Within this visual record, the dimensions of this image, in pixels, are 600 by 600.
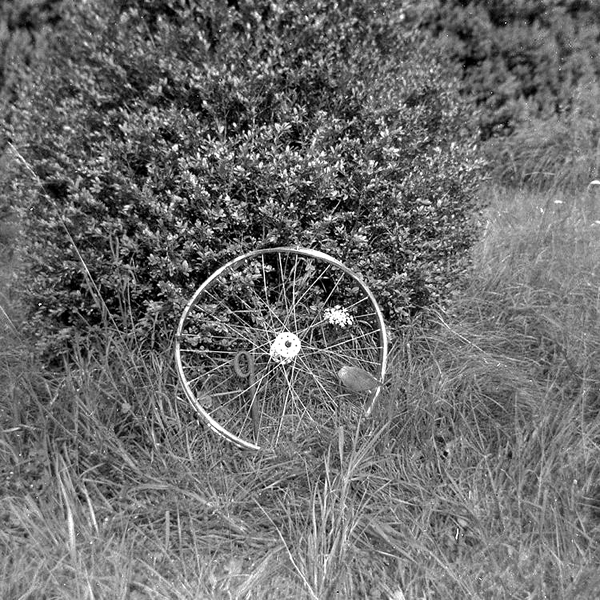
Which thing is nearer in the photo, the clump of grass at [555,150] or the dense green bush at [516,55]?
the clump of grass at [555,150]

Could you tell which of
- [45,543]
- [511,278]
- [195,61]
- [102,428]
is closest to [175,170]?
[195,61]

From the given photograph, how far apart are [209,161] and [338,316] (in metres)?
0.82

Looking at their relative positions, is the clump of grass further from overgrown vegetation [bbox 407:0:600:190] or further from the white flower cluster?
the white flower cluster

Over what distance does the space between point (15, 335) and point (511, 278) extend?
7.84 ft

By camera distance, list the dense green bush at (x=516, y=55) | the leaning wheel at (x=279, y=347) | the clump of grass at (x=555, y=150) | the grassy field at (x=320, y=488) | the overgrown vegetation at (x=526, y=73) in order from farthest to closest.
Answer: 1. the dense green bush at (x=516, y=55)
2. the overgrown vegetation at (x=526, y=73)
3. the clump of grass at (x=555, y=150)
4. the leaning wheel at (x=279, y=347)
5. the grassy field at (x=320, y=488)

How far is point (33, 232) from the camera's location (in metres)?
2.81

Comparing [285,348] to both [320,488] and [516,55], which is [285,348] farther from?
[516,55]

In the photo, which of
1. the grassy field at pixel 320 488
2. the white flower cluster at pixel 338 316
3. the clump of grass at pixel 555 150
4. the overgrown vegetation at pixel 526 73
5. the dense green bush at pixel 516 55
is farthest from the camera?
the dense green bush at pixel 516 55

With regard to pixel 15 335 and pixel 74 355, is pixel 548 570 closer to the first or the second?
pixel 74 355

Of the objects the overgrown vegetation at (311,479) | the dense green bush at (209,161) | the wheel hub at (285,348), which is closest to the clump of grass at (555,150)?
the overgrown vegetation at (311,479)

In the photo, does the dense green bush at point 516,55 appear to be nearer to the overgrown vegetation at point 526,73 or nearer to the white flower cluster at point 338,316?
the overgrown vegetation at point 526,73

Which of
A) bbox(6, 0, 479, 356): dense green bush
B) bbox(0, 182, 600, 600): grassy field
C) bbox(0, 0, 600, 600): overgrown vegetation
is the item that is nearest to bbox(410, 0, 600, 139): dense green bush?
bbox(6, 0, 479, 356): dense green bush

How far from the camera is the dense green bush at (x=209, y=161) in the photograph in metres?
2.58

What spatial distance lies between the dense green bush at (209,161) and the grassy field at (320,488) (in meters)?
0.31
